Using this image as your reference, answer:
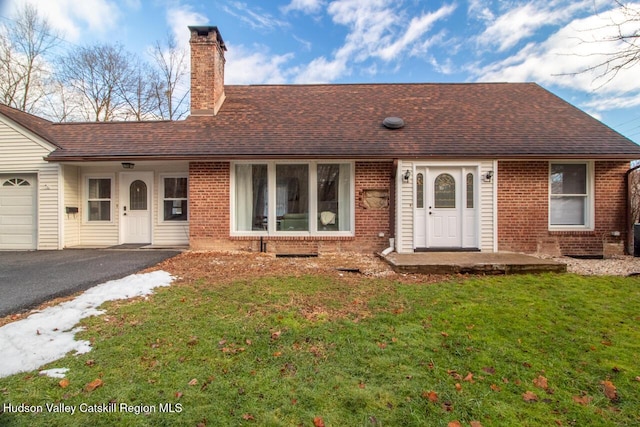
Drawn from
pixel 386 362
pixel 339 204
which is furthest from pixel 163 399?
pixel 339 204

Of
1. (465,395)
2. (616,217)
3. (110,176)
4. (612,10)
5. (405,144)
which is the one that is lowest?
(465,395)

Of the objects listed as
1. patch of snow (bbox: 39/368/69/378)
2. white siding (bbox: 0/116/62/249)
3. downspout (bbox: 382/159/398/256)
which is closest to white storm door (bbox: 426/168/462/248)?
downspout (bbox: 382/159/398/256)

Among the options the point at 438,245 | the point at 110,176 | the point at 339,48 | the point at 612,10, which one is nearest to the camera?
the point at 612,10

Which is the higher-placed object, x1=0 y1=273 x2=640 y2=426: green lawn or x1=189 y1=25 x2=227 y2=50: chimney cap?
x1=189 y1=25 x2=227 y2=50: chimney cap

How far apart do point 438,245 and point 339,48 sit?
12806 millimetres

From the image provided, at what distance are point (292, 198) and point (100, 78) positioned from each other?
1949 cm

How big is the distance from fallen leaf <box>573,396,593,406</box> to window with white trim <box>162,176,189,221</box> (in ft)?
30.8

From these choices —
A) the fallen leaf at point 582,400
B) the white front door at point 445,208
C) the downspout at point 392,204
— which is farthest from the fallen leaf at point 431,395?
the white front door at point 445,208

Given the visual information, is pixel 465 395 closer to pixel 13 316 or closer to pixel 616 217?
pixel 13 316

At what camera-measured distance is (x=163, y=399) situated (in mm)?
2236

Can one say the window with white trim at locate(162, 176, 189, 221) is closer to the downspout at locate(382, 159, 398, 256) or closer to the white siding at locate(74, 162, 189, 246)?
the white siding at locate(74, 162, 189, 246)

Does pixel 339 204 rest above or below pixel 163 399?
above

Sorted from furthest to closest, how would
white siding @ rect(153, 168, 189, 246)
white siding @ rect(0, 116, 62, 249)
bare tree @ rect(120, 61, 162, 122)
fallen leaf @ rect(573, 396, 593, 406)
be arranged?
bare tree @ rect(120, 61, 162, 122) < white siding @ rect(153, 168, 189, 246) < white siding @ rect(0, 116, 62, 249) < fallen leaf @ rect(573, 396, 593, 406)

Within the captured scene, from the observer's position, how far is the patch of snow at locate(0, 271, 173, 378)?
8.93 ft
